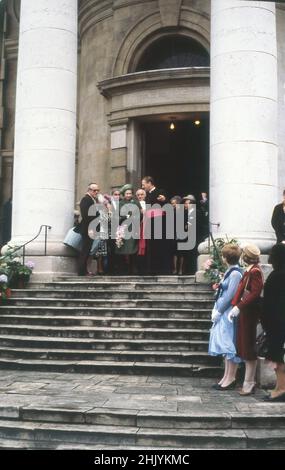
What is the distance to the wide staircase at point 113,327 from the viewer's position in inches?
346

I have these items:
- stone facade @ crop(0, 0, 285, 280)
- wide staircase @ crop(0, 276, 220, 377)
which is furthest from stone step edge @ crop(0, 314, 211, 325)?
stone facade @ crop(0, 0, 285, 280)

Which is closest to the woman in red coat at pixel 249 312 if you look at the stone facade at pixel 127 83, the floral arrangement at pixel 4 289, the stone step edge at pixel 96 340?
the stone step edge at pixel 96 340

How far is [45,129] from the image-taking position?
41.8ft

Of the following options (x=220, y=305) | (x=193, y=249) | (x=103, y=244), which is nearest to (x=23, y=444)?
(x=220, y=305)

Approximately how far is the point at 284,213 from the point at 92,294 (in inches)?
155

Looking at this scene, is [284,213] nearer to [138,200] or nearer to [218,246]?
[218,246]

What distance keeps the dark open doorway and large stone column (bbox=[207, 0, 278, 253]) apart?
18.7 feet

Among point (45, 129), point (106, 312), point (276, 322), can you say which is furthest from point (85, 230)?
point (276, 322)

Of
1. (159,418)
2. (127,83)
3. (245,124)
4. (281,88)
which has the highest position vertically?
(127,83)

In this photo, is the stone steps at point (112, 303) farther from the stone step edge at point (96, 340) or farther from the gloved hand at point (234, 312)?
the gloved hand at point (234, 312)

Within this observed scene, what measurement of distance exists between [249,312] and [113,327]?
3054 mm

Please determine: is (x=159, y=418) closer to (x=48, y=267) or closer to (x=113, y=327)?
(x=113, y=327)

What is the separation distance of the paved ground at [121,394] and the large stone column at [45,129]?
4.74 m

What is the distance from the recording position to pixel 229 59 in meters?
11.4
